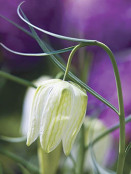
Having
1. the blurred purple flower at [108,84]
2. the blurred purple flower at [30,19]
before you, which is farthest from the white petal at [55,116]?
the blurred purple flower at [30,19]

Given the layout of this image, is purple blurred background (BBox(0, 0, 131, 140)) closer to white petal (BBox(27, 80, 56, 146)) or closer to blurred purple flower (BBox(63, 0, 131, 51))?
blurred purple flower (BBox(63, 0, 131, 51))

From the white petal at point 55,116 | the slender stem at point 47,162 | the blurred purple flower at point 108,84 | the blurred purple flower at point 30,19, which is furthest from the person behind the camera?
the blurred purple flower at point 30,19

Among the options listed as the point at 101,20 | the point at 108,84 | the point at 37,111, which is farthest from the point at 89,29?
the point at 37,111

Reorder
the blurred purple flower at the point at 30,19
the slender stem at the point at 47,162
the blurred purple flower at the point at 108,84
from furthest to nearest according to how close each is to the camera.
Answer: the blurred purple flower at the point at 30,19
the blurred purple flower at the point at 108,84
the slender stem at the point at 47,162

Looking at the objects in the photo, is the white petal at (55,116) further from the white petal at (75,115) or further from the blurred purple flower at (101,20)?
the blurred purple flower at (101,20)

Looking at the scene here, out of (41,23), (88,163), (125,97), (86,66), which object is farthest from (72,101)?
(41,23)

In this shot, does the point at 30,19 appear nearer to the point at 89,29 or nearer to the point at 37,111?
the point at 89,29

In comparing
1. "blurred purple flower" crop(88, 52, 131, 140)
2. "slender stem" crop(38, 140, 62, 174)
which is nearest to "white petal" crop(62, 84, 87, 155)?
"slender stem" crop(38, 140, 62, 174)

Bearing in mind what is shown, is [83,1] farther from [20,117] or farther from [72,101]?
[72,101]
